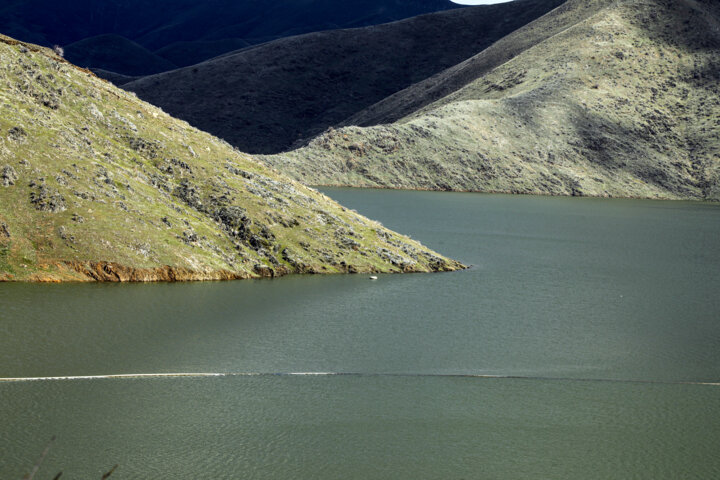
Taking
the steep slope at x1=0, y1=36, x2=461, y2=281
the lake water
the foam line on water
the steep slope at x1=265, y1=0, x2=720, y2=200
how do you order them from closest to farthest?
the lake water
the foam line on water
the steep slope at x1=0, y1=36, x2=461, y2=281
the steep slope at x1=265, y1=0, x2=720, y2=200

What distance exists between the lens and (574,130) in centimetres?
16112

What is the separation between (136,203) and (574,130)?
135 m

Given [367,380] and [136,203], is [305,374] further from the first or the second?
[136,203]

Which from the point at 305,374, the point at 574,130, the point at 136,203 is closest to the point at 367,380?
the point at 305,374

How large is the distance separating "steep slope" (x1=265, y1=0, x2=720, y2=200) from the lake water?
97.8 m

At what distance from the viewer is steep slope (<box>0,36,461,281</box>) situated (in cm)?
4056

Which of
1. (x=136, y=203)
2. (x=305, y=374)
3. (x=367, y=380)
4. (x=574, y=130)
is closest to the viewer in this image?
(x=367, y=380)

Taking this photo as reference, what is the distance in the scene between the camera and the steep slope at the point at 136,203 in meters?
40.6

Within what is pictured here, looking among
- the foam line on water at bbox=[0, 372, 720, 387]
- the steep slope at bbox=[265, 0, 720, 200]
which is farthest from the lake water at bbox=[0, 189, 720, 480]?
the steep slope at bbox=[265, 0, 720, 200]

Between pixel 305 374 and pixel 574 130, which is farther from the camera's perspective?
pixel 574 130

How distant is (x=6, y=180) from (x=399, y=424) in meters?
30.2

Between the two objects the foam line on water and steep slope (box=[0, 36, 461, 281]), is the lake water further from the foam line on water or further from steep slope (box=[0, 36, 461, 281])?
steep slope (box=[0, 36, 461, 281])

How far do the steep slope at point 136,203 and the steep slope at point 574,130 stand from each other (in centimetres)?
8699

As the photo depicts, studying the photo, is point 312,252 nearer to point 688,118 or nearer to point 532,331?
point 532,331
